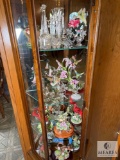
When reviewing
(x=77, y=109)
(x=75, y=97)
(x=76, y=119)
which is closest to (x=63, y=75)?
(x=75, y=97)

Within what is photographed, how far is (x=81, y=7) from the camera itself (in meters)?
0.82

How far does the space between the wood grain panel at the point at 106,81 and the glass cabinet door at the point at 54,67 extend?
106 mm

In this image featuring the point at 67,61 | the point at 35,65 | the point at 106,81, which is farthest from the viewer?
the point at 67,61

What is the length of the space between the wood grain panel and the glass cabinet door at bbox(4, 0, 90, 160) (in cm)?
11

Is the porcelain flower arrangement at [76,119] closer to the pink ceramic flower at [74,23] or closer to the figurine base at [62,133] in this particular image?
the figurine base at [62,133]

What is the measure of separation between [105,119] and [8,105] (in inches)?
79.3

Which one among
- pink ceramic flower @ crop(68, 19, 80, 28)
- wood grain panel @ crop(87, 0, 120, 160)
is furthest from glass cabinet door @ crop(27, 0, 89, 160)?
wood grain panel @ crop(87, 0, 120, 160)

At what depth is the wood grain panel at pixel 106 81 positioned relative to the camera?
2.35 feet

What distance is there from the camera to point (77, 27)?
92 cm

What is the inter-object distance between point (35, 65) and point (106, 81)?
0.47 m

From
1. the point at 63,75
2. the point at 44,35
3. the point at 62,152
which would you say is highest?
the point at 44,35

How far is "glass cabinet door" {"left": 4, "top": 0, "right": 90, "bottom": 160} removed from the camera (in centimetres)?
78

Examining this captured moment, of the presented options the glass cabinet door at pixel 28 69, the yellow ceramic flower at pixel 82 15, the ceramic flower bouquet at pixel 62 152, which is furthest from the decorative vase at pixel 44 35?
the ceramic flower bouquet at pixel 62 152

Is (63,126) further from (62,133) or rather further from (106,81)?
(106,81)
